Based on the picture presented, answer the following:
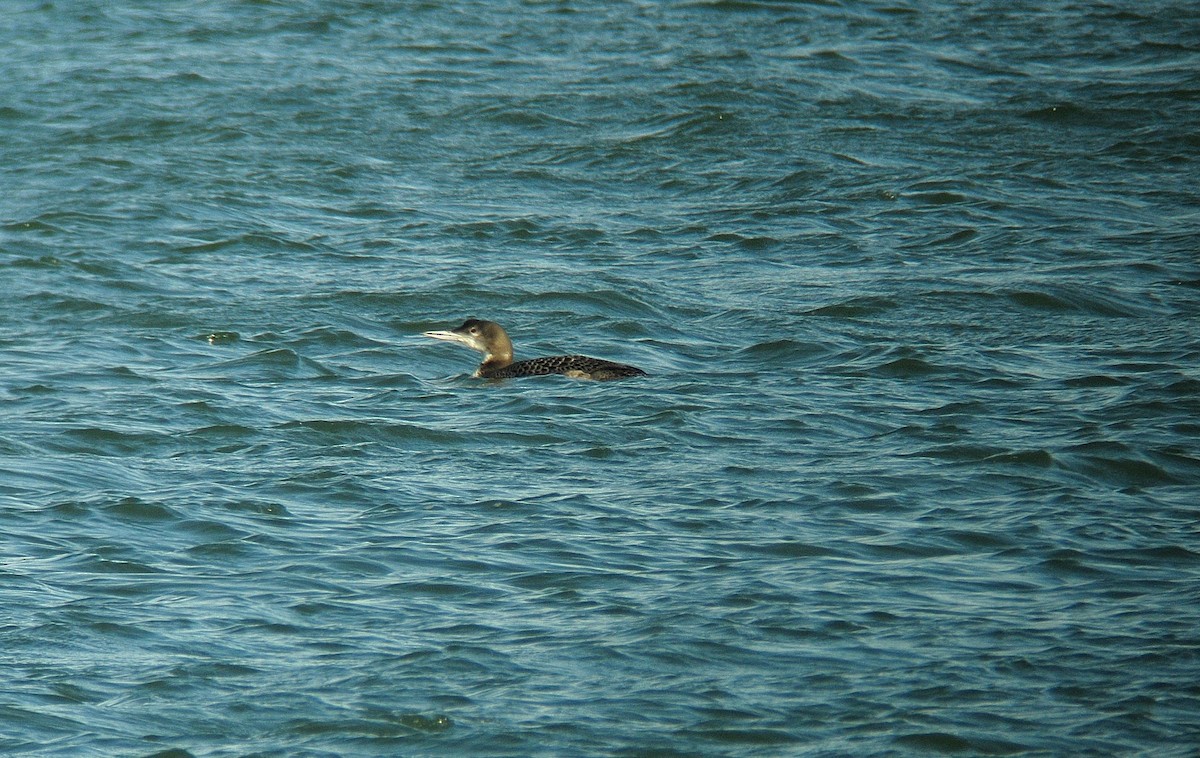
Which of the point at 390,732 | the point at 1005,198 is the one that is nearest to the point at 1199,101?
the point at 1005,198

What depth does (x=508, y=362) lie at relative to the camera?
1109 cm

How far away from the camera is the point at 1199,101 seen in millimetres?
16516

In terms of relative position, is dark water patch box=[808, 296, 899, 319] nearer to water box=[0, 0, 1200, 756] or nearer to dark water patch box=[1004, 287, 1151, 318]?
water box=[0, 0, 1200, 756]

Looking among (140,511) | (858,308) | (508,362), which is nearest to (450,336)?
(508,362)

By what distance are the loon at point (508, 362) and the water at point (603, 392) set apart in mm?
128

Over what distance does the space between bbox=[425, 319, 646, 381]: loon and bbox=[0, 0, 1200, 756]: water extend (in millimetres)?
128

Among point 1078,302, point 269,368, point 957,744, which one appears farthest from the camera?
point 1078,302

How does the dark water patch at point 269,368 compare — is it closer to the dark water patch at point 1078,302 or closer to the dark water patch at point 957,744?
the dark water patch at point 1078,302

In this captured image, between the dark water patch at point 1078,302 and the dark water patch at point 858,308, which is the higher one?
the dark water patch at point 1078,302

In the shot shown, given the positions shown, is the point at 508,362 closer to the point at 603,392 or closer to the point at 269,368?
the point at 603,392

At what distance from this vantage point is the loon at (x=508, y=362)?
34.7 feet

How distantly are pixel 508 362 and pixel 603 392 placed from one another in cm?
97

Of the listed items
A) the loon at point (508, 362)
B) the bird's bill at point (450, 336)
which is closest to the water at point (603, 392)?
the loon at point (508, 362)

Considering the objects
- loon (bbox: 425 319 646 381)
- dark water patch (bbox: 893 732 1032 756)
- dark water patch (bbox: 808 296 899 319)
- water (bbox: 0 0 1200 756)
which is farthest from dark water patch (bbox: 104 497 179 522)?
dark water patch (bbox: 808 296 899 319)
